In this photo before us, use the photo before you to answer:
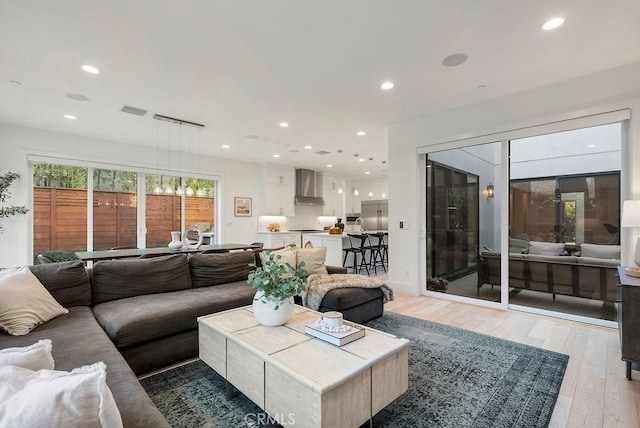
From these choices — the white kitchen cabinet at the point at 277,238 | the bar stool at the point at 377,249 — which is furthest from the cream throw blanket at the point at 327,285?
the white kitchen cabinet at the point at 277,238

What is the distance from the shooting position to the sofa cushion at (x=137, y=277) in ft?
9.49

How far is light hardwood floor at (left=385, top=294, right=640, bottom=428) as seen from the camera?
1935 millimetres

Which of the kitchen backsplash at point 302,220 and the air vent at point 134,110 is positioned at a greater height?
the air vent at point 134,110

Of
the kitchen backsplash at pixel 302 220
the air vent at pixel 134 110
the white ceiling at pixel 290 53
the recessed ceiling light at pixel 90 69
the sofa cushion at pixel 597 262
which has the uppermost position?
the white ceiling at pixel 290 53

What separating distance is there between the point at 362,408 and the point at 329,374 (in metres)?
0.30

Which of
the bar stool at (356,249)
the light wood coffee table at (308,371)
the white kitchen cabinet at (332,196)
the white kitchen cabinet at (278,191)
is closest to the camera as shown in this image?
the light wood coffee table at (308,371)

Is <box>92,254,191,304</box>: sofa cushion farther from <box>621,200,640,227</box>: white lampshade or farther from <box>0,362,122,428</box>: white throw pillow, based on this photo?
<box>621,200,640,227</box>: white lampshade

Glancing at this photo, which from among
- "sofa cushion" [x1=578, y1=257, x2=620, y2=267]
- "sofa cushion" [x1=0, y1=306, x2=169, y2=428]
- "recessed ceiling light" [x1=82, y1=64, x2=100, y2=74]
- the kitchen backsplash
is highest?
"recessed ceiling light" [x1=82, y1=64, x2=100, y2=74]

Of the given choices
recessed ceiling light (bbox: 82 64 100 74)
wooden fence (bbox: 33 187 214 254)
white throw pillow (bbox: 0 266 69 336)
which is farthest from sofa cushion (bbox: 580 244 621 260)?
wooden fence (bbox: 33 187 214 254)

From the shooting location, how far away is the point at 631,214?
9.09ft

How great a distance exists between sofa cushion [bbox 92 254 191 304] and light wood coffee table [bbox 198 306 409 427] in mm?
1300

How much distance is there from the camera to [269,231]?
848 cm

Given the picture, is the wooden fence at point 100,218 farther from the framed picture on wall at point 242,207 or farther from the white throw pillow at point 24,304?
the white throw pillow at point 24,304

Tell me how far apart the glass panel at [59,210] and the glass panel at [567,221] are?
7.20 metres
